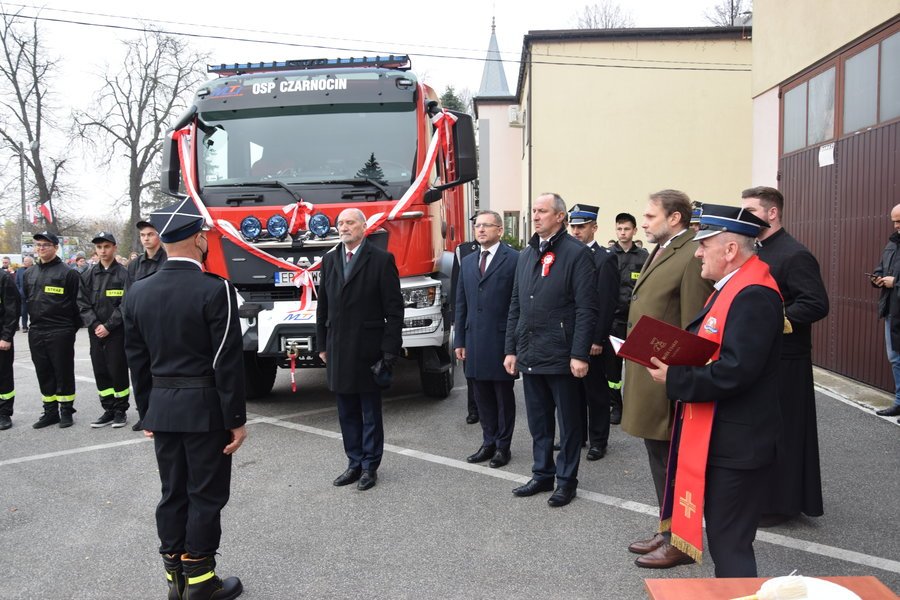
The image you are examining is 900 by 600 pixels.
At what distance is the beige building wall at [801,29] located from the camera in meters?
7.61

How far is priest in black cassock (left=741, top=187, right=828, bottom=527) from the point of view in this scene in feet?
12.7

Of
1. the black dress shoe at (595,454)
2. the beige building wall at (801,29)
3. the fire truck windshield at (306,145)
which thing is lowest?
the black dress shoe at (595,454)

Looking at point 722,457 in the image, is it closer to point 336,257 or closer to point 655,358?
point 655,358

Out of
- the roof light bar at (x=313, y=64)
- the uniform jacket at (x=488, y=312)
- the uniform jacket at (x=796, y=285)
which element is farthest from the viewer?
the roof light bar at (x=313, y=64)

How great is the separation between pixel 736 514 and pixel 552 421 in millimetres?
2033

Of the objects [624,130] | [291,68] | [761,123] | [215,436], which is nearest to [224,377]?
[215,436]

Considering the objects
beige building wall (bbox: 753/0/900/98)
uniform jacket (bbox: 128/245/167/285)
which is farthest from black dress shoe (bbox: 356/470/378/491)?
beige building wall (bbox: 753/0/900/98)

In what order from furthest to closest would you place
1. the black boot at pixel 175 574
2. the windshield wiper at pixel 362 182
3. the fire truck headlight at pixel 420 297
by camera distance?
the fire truck headlight at pixel 420 297, the windshield wiper at pixel 362 182, the black boot at pixel 175 574

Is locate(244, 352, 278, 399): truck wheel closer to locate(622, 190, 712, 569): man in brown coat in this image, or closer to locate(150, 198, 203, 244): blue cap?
locate(150, 198, 203, 244): blue cap

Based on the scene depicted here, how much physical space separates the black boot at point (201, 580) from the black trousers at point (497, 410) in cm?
250

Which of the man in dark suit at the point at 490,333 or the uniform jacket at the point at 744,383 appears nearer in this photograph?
the uniform jacket at the point at 744,383

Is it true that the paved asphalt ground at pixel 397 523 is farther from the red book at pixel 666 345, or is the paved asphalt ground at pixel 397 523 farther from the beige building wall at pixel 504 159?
the beige building wall at pixel 504 159

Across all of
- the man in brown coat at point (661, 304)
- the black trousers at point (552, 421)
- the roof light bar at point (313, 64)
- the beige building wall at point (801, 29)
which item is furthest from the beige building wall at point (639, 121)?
the man in brown coat at point (661, 304)

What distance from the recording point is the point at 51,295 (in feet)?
21.6
